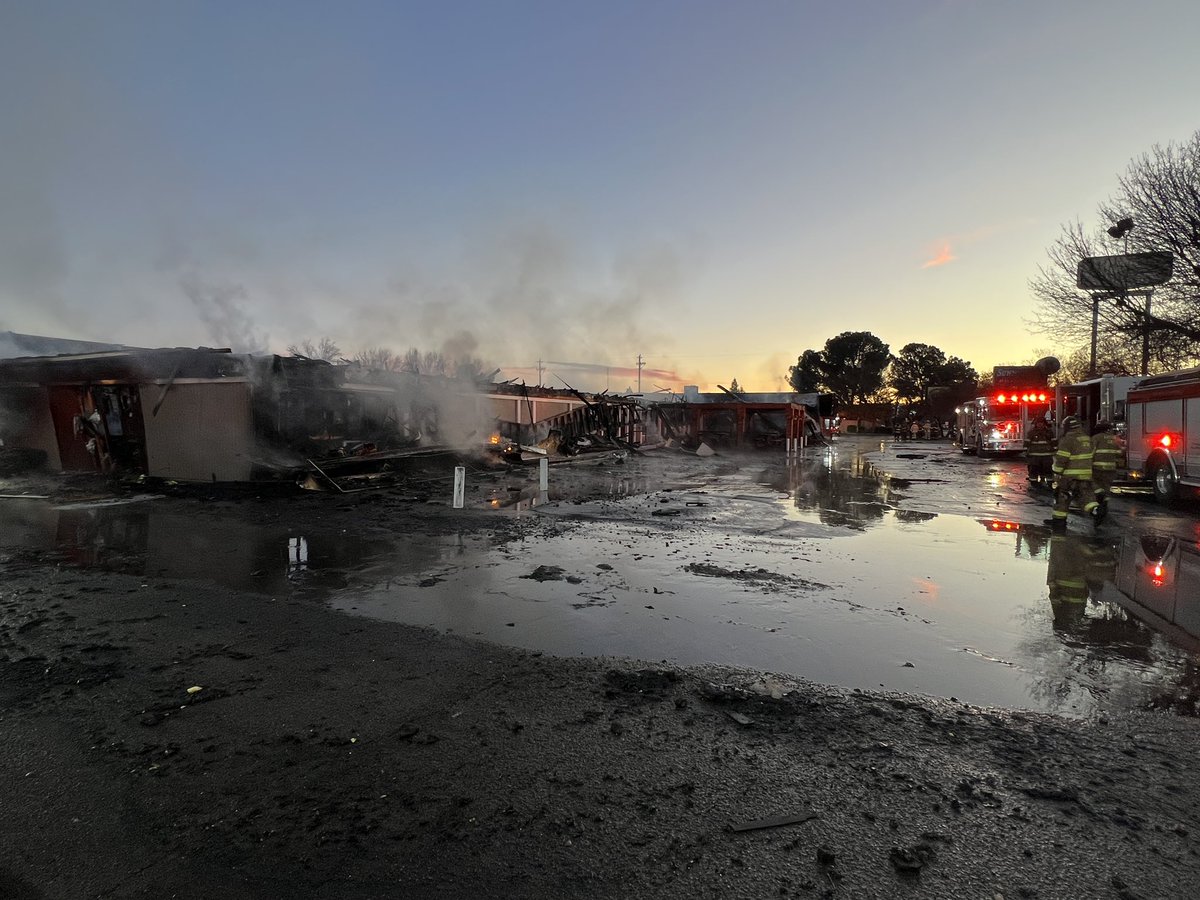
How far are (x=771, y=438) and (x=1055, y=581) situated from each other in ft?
84.2

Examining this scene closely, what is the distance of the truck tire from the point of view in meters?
11.9

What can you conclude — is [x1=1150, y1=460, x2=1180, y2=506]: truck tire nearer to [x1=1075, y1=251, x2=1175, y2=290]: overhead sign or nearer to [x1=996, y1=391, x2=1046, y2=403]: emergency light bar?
[x1=996, y1=391, x2=1046, y2=403]: emergency light bar

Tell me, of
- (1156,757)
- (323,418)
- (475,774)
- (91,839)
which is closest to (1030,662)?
(1156,757)

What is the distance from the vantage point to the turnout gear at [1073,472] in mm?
9289

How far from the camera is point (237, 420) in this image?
1420 cm

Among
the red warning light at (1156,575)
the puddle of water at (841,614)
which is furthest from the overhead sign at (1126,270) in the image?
the red warning light at (1156,575)

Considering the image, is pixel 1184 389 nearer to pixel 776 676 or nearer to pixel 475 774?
pixel 776 676

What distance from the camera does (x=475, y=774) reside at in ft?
9.52

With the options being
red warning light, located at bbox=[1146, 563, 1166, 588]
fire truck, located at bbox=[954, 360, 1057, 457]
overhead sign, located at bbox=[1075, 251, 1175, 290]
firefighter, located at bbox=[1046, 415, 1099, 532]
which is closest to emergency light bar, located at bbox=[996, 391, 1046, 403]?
fire truck, located at bbox=[954, 360, 1057, 457]

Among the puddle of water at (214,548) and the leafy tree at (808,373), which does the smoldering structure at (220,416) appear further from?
the leafy tree at (808,373)

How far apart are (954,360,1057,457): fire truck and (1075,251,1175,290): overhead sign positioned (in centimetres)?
338

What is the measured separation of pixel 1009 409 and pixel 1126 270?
20.0 feet

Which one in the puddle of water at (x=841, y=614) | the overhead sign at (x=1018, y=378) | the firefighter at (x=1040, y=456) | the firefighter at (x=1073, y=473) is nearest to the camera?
the puddle of water at (x=841, y=614)

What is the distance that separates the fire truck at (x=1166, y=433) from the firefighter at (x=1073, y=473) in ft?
13.3
